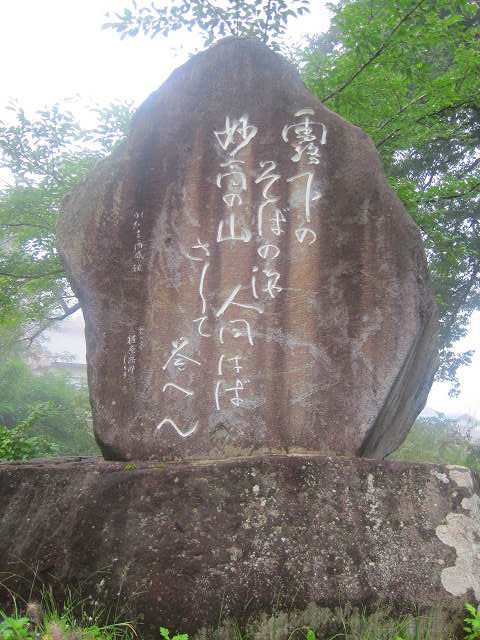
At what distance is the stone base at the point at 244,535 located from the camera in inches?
97.3

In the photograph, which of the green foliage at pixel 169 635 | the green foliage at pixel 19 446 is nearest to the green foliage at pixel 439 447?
the green foliage at pixel 19 446

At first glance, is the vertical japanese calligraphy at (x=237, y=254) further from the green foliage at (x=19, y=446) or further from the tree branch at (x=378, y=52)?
the green foliage at (x=19, y=446)

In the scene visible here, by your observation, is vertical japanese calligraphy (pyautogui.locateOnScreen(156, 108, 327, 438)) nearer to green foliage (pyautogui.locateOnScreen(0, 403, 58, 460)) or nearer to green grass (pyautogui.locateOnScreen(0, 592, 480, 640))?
green grass (pyautogui.locateOnScreen(0, 592, 480, 640))

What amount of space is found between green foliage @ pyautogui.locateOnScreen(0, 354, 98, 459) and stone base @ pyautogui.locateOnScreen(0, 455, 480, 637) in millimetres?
3605

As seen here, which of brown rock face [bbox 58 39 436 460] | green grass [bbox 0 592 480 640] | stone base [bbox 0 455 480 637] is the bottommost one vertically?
green grass [bbox 0 592 480 640]

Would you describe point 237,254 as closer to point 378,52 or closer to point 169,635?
point 169,635

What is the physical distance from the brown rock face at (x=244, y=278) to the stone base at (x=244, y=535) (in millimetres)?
324

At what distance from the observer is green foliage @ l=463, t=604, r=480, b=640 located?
7.78 feet

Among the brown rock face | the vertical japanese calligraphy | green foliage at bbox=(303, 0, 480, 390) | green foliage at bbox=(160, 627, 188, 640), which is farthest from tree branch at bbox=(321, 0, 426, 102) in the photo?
green foliage at bbox=(160, 627, 188, 640)

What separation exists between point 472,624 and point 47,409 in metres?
6.73

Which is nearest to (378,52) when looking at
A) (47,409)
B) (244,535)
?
(244,535)

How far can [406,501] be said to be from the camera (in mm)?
2717

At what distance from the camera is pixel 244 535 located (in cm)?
257

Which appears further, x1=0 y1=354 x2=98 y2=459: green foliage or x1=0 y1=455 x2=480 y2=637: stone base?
x1=0 y1=354 x2=98 y2=459: green foliage
